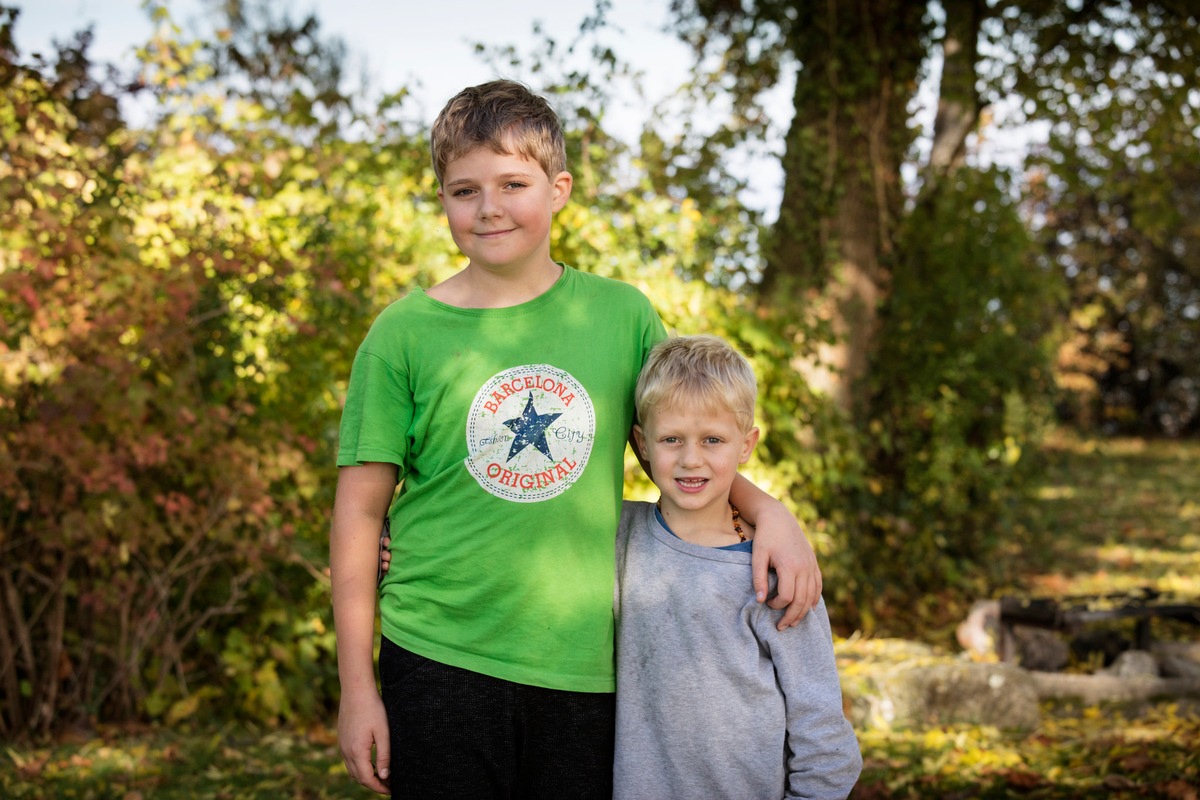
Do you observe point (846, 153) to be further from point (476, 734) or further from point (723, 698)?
point (476, 734)

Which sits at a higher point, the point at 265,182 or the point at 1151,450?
the point at 265,182

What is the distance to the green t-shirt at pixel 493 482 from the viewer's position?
6.09 feet

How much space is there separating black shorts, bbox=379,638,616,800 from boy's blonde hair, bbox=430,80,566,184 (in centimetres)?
89


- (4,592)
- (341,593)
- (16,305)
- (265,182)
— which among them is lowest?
(4,592)

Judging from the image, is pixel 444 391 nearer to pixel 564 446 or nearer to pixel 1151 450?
pixel 564 446

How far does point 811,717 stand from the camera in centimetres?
188

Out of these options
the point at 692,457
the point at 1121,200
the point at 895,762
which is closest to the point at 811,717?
the point at 692,457

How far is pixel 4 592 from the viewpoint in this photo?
4156mm

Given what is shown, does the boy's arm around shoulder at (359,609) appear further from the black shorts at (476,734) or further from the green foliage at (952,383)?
the green foliage at (952,383)

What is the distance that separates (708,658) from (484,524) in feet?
1.55

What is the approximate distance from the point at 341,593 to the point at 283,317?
9.66ft

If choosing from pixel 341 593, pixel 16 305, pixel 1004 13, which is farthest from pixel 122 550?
pixel 1004 13

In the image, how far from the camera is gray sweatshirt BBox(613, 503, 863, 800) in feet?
6.20

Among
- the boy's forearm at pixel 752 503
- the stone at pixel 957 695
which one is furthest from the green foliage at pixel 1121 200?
the boy's forearm at pixel 752 503
